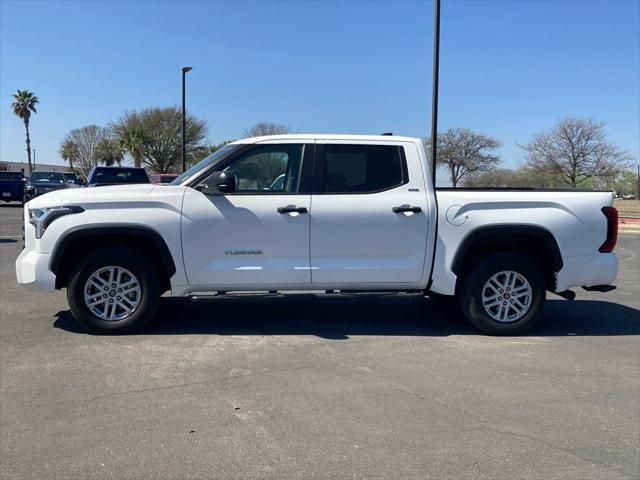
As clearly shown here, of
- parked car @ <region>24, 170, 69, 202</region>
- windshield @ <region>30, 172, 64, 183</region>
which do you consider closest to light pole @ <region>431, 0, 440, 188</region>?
parked car @ <region>24, 170, 69, 202</region>

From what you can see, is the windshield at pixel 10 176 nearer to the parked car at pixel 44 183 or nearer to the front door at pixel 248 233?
the parked car at pixel 44 183

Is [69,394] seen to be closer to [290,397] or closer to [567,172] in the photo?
[290,397]

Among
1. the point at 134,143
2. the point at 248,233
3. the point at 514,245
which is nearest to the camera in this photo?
the point at 248,233

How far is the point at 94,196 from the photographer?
5.56m

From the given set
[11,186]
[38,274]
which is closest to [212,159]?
[38,274]

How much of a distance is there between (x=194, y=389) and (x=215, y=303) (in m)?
3.09

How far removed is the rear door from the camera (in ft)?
18.9

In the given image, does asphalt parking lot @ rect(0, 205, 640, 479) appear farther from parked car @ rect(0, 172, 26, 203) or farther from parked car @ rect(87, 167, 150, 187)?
parked car @ rect(0, 172, 26, 203)

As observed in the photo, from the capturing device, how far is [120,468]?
3.19 metres

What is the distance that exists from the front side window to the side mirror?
220 mm

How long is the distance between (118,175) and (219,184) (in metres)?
12.8

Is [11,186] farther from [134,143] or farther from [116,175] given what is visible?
[134,143]

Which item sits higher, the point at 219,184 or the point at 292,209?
the point at 219,184

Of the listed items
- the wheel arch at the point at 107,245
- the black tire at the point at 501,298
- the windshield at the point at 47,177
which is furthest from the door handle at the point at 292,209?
the windshield at the point at 47,177
